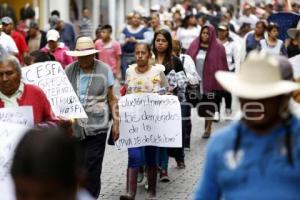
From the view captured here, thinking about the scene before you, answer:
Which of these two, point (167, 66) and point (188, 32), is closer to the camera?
point (167, 66)

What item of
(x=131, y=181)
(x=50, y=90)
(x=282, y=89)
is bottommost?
(x=131, y=181)

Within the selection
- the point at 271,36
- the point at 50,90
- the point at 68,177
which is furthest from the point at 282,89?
the point at 271,36

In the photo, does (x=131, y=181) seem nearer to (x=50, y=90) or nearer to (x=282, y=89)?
(x=50, y=90)

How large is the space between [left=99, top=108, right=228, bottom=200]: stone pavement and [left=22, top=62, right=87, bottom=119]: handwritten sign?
4.68 ft

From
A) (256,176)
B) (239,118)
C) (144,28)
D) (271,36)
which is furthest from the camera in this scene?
(144,28)

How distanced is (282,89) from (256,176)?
Answer: 0.39 m

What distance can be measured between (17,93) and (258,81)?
2602mm

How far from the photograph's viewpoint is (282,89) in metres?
3.76

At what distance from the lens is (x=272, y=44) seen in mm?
14172

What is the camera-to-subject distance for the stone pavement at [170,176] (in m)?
8.95

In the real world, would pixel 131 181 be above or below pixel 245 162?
below

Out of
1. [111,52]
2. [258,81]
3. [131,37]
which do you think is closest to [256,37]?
[111,52]

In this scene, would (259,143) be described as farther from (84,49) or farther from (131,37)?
(131,37)

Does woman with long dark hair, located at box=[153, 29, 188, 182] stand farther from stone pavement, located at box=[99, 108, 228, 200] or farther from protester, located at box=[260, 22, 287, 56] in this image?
protester, located at box=[260, 22, 287, 56]
